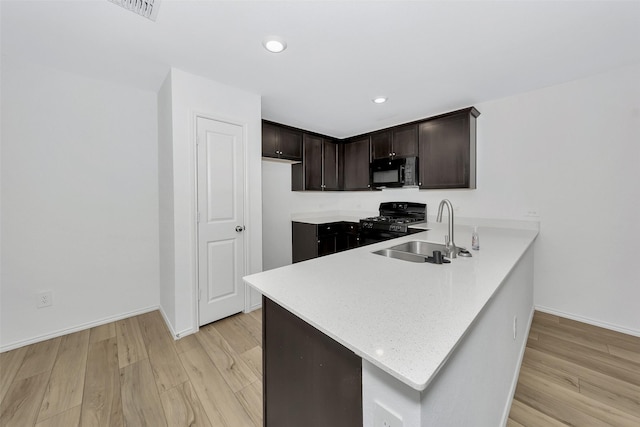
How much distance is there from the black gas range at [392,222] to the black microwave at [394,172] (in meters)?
0.40

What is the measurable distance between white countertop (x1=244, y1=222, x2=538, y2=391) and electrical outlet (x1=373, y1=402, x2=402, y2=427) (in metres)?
0.18

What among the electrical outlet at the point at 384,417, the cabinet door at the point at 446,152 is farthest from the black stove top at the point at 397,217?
the electrical outlet at the point at 384,417

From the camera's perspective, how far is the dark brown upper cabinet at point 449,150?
2916 mm

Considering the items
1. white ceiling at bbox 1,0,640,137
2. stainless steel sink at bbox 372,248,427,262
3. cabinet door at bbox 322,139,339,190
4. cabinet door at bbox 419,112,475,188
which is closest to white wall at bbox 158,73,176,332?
white ceiling at bbox 1,0,640,137

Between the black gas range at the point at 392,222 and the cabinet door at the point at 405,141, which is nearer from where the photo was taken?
the black gas range at the point at 392,222

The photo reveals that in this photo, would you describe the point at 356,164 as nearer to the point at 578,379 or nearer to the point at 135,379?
the point at 578,379

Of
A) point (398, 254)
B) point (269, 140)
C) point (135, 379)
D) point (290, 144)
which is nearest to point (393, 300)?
point (398, 254)

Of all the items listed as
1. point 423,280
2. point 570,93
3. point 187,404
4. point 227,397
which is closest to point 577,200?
point 570,93

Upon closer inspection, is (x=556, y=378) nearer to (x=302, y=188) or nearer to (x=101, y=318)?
(x=302, y=188)

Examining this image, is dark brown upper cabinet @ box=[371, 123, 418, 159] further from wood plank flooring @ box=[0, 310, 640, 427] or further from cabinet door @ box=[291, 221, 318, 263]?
wood plank flooring @ box=[0, 310, 640, 427]

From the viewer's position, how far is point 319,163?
419 centimetres

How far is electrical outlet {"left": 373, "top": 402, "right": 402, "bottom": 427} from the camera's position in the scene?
2.11ft

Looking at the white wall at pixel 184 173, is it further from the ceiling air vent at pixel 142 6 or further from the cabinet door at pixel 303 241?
the cabinet door at pixel 303 241

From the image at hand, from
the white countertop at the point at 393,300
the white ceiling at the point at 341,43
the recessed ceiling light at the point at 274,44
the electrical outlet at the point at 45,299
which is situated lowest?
the electrical outlet at the point at 45,299
